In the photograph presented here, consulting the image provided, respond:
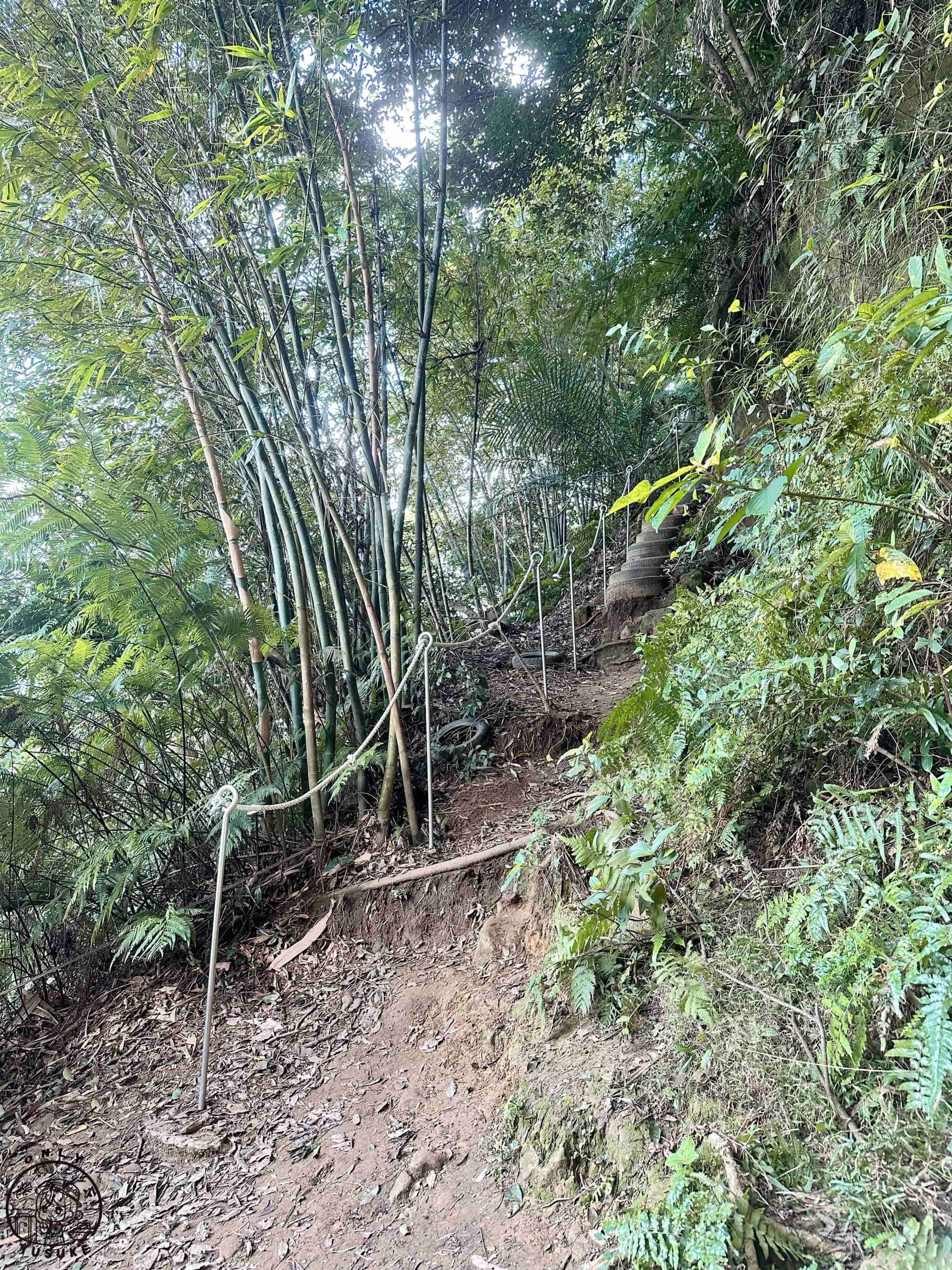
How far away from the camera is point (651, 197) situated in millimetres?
5367

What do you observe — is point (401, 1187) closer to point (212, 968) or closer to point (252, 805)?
point (212, 968)

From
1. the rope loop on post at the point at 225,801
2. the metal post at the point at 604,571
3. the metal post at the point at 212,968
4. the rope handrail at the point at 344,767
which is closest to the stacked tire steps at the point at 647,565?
the metal post at the point at 604,571

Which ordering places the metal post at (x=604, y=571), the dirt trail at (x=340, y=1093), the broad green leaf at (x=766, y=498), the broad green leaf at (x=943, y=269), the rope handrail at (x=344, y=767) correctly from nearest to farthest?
the broad green leaf at (x=766, y=498)
the broad green leaf at (x=943, y=269)
the dirt trail at (x=340, y=1093)
the rope handrail at (x=344, y=767)
the metal post at (x=604, y=571)

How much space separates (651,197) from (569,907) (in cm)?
548

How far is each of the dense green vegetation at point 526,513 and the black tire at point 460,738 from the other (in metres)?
0.31

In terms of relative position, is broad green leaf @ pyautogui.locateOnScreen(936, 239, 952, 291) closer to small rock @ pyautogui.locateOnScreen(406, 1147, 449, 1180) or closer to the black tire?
small rock @ pyautogui.locateOnScreen(406, 1147, 449, 1180)

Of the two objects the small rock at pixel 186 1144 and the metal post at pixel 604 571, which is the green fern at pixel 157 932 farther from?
the metal post at pixel 604 571

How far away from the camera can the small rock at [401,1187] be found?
1687mm

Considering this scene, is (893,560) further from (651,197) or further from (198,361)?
(651,197)

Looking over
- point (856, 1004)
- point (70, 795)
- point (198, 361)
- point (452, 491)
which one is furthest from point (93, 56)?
point (452, 491)

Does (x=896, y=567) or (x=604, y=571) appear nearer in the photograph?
(x=896, y=567)

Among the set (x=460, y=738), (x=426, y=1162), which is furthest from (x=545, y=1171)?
(x=460, y=738)

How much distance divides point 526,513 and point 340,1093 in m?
4.12

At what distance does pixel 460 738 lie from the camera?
3447mm
